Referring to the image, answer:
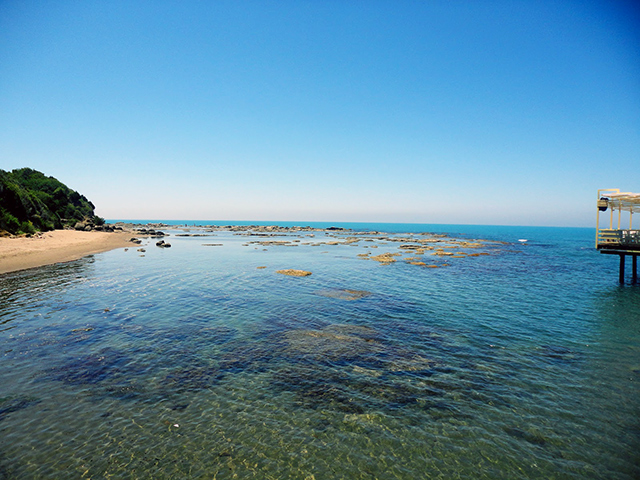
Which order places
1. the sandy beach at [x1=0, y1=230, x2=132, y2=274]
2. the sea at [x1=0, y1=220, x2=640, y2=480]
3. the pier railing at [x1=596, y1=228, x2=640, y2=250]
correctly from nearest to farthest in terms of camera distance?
the sea at [x1=0, y1=220, x2=640, y2=480]
the pier railing at [x1=596, y1=228, x2=640, y2=250]
the sandy beach at [x1=0, y1=230, x2=132, y2=274]

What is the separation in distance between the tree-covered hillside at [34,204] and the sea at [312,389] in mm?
34361

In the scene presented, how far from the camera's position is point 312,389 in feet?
32.9

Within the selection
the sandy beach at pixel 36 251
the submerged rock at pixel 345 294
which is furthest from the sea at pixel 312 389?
the sandy beach at pixel 36 251

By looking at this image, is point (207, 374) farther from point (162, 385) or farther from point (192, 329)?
point (192, 329)

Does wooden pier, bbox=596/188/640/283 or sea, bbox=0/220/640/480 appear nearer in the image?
sea, bbox=0/220/640/480

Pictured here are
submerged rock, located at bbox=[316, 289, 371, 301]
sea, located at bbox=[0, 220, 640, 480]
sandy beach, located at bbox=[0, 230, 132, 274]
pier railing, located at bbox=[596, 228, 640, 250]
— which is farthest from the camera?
sandy beach, located at bbox=[0, 230, 132, 274]

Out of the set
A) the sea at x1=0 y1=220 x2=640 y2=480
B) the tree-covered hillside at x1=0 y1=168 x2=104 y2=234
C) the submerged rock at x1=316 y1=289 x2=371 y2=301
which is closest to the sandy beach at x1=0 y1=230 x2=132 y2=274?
the tree-covered hillside at x1=0 y1=168 x2=104 y2=234

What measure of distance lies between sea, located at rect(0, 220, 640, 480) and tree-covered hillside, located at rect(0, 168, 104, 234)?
34.4 m

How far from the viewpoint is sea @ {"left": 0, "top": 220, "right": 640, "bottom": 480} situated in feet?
22.9

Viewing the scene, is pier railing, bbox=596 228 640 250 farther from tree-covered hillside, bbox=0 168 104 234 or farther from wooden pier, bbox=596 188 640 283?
tree-covered hillside, bbox=0 168 104 234

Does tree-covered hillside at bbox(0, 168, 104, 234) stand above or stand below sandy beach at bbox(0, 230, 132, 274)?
above

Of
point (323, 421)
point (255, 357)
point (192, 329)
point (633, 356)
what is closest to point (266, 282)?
point (192, 329)

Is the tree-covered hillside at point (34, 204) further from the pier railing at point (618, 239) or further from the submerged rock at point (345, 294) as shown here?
the pier railing at point (618, 239)

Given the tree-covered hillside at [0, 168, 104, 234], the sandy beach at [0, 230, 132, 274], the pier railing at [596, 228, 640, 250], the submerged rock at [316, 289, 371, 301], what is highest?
the tree-covered hillside at [0, 168, 104, 234]
